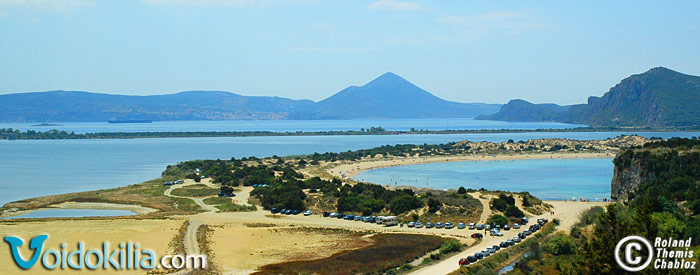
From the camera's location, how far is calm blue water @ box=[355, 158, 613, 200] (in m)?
53.9

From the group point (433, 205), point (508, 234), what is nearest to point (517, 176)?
point (433, 205)

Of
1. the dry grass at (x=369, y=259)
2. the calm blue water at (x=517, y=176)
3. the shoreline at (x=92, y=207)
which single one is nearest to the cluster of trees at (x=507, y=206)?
the dry grass at (x=369, y=259)

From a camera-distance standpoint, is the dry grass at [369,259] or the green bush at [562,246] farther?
the green bush at [562,246]

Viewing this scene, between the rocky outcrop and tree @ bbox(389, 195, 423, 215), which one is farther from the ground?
the rocky outcrop

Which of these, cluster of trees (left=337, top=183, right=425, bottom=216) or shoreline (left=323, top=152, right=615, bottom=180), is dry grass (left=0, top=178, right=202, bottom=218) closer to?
cluster of trees (left=337, top=183, right=425, bottom=216)

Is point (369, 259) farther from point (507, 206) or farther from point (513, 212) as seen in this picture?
point (507, 206)

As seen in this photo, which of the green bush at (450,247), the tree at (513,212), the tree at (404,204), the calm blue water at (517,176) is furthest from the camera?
the calm blue water at (517,176)

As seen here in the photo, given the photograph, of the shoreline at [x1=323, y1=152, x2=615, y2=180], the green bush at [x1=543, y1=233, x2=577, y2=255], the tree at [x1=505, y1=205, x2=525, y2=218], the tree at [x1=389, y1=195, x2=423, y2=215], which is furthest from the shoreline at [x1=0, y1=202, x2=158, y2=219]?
the shoreline at [x1=323, y1=152, x2=615, y2=180]

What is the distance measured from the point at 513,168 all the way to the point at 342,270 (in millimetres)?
57136

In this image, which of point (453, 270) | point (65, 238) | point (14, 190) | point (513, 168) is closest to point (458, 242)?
point (453, 270)

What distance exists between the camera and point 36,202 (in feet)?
152

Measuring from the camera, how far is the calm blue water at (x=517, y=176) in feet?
177

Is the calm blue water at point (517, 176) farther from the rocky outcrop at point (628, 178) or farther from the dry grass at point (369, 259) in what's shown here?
the dry grass at point (369, 259)

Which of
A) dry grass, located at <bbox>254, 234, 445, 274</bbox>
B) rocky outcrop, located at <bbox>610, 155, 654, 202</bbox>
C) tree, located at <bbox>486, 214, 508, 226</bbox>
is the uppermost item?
rocky outcrop, located at <bbox>610, 155, 654, 202</bbox>
